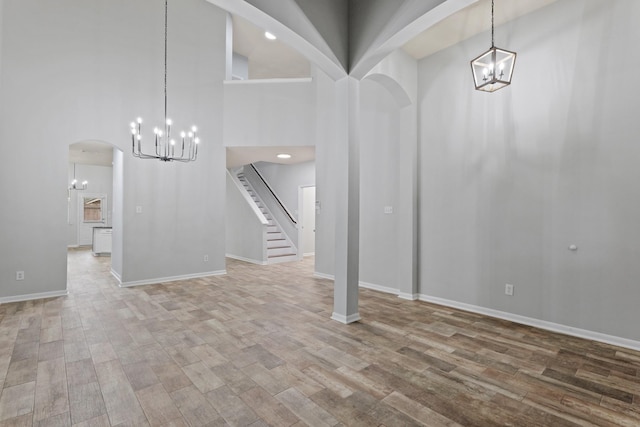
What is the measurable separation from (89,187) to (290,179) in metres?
8.30

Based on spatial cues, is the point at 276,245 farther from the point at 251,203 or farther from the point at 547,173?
the point at 547,173

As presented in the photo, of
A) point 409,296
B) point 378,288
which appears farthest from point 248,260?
point 409,296

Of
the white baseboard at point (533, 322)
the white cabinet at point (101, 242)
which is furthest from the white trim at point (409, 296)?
the white cabinet at point (101, 242)

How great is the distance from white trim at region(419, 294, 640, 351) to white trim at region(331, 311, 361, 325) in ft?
4.71

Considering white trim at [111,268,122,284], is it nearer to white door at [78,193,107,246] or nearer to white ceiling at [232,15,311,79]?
white ceiling at [232,15,311,79]

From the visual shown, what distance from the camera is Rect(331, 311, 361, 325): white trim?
3.62 metres

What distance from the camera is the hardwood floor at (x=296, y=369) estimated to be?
1986mm

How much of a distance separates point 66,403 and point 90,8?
5.90 m

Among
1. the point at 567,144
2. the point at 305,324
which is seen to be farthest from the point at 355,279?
the point at 567,144

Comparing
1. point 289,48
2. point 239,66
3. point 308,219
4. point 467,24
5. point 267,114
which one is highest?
point 289,48

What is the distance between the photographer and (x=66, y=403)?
208cm

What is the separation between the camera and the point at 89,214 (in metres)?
12.1

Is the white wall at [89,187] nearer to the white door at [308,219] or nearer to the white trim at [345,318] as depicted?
the white door at [308,219]

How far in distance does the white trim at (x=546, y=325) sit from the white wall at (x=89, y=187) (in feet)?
42.0
